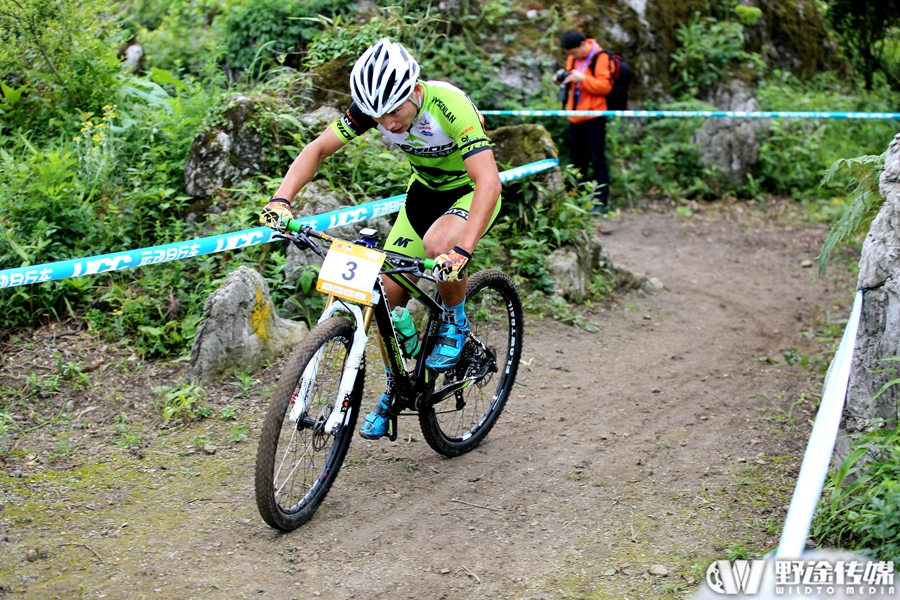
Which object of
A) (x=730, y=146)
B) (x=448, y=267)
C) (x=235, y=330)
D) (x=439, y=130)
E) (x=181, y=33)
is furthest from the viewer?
(x=730, y=146)

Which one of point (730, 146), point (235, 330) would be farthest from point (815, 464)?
point (730, 146)


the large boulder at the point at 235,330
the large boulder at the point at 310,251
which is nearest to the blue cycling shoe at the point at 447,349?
the large boulder at the point at 235,330

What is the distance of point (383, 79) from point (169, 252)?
6.82ft

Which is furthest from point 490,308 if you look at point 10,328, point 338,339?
point 10,328

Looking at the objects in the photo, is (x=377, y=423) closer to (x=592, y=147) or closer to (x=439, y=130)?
(x=439, y=130)

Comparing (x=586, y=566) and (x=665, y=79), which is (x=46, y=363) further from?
(x=665, y=79)

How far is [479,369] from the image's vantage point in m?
4.77

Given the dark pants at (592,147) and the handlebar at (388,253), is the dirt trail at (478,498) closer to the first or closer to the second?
the handlebar at (388,253)

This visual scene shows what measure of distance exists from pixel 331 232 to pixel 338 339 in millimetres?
2668

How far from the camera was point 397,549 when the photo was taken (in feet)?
12.5

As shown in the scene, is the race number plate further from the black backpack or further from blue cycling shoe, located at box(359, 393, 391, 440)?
the black backpack

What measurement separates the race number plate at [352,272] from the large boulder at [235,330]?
6.17ft

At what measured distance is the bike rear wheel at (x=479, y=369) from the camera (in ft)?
15.1

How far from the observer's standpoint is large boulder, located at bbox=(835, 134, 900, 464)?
3748 millimetres
